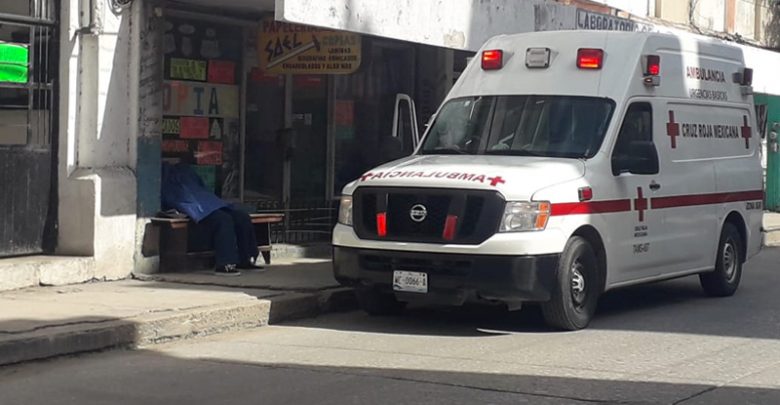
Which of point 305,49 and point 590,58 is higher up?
point 305,49

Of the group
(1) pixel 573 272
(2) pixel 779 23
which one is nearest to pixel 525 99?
(1) pixel 573 272

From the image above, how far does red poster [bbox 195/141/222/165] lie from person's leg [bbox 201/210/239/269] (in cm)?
136

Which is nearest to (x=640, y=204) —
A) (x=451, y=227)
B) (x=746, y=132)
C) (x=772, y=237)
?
(x=451, y=227)

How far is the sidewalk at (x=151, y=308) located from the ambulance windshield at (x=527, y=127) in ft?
6.24

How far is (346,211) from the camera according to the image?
1039cm

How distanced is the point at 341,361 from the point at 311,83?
7.09 metres

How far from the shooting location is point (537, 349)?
9211mm

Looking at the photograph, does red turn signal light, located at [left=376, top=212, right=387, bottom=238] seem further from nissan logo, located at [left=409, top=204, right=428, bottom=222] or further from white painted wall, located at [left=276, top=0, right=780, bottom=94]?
white painted wall, located at [left=276, top=0, right=780, bottom=94]

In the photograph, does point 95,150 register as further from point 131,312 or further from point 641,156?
point 641,156

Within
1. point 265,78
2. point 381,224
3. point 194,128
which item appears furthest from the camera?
point 265,78

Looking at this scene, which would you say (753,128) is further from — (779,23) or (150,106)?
(779,23)

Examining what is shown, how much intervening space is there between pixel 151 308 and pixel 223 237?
2407 millimetres

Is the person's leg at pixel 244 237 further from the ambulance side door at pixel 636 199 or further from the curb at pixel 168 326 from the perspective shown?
the ambulance side door at pixel 636 199

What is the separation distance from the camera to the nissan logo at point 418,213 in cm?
984
